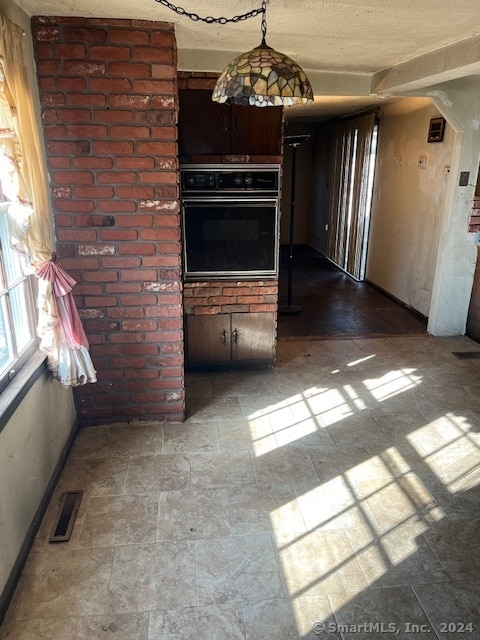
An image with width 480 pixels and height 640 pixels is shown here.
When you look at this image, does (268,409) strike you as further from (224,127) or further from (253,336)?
(224,127)

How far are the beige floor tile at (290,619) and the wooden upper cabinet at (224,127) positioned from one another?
2754mm

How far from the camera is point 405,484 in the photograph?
8.46 ft

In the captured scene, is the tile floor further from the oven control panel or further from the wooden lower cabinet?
the oven control panel

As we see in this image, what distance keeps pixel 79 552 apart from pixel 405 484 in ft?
5.46

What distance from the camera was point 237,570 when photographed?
204 centimetres

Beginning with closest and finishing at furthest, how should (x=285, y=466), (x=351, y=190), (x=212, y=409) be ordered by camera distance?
(x=285, y=466)
(x=212, y=409)
(x=351, y=190)

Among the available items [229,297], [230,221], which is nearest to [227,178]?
[230,221]

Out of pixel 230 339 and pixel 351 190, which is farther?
pixel 351 190

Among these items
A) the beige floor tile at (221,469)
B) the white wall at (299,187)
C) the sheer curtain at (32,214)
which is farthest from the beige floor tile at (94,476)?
the white wall at (299,187)

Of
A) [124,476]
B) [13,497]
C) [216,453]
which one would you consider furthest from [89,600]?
[216,453]

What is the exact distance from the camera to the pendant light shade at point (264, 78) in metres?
1.60

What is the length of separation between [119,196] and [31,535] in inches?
69.6

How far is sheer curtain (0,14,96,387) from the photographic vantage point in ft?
6.22

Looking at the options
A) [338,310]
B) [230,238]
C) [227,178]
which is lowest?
[338,310]
